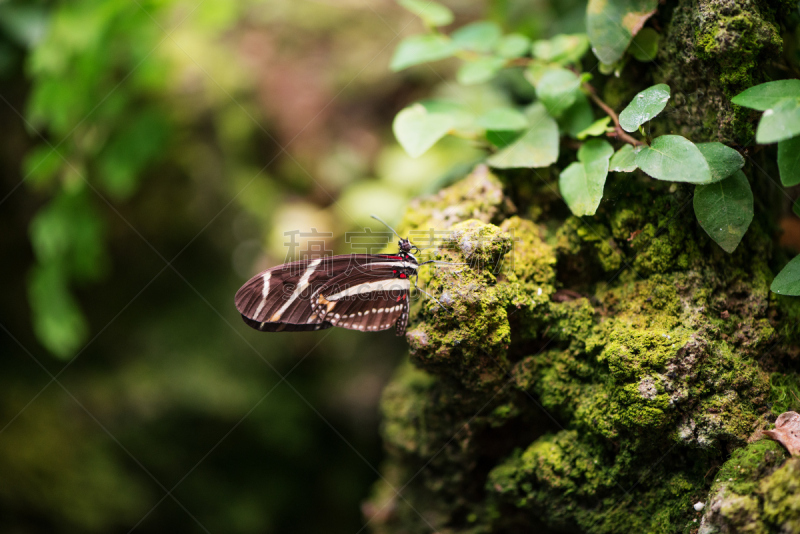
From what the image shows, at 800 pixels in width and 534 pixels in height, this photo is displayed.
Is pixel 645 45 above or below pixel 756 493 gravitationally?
above

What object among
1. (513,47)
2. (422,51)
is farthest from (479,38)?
(422,51)

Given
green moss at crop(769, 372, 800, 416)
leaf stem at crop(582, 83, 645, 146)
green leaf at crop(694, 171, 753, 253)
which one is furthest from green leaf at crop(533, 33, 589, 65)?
green moss at crop(769, 372, 800, 416)

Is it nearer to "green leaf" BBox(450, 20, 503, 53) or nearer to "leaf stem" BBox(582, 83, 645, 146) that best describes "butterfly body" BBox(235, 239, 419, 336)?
"leaf stem" BBox(582, 83, 645, 146)


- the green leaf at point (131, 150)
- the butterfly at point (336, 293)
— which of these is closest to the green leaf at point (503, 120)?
the butterfly at point (336, 293)

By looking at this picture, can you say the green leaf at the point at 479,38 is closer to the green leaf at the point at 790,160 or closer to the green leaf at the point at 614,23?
the green leaf at the point at 614,23

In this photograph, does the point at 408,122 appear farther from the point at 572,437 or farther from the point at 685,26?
the point at 572,437

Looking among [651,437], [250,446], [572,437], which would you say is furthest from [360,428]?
[651,437]

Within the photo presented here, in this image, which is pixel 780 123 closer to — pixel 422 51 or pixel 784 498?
pixel 784 498
